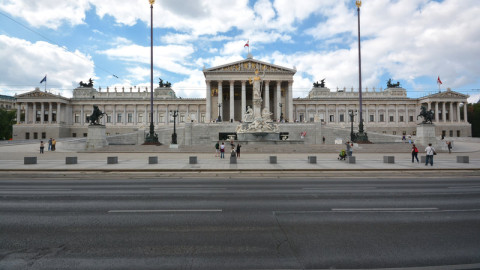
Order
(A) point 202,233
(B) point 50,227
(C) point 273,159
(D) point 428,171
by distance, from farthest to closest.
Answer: (C) point 273,159 < (D) point 428,171 < (B) point 50,227 < (A) point 202,233

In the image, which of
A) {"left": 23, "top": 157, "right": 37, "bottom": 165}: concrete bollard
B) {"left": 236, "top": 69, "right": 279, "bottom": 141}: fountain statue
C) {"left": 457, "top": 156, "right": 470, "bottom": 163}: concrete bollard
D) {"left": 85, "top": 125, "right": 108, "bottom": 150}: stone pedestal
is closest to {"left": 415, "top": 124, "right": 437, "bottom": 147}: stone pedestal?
{"left": 457, "top": 156, "right": 470, "bottom": 163}: concrete bollard

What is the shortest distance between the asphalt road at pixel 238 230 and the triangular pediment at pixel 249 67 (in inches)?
2805

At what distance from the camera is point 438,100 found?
8875 cm

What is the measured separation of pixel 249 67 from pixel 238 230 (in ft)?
249

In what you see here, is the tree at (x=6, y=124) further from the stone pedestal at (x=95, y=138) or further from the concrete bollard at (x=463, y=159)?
the concrete bollard at (x=463, y=159)

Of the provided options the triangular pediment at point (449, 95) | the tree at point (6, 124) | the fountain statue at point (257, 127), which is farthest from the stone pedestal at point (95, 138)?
the triangular pediment at point (449, 95)

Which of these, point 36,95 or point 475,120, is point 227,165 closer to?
point 36,95

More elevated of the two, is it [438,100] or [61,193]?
[438,100]

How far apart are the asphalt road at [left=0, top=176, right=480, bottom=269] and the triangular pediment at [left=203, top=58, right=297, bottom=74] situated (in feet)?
234

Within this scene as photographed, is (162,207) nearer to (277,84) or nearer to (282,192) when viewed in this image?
(282,192)

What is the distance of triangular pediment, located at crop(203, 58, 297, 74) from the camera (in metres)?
78.1

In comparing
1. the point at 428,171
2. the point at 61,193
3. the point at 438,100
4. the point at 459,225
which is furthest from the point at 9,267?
the point at 438,100

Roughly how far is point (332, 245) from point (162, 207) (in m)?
4.91

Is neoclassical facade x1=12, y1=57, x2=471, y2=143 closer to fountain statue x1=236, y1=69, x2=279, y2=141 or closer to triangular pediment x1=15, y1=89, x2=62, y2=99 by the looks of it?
triangular pediment x1=15, y1=89, x2=62, y2=99
